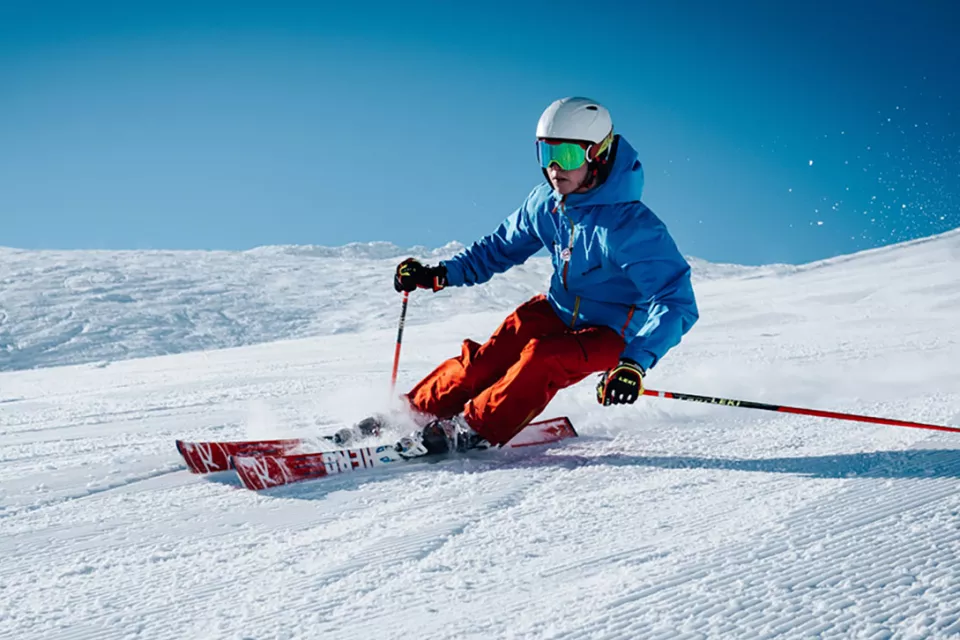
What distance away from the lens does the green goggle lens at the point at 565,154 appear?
347 centimetres

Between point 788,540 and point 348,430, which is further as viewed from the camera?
point 348,430

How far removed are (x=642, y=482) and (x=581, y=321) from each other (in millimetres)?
1169

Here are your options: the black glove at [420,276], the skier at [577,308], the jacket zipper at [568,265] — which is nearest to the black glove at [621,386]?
the skier at [577,308]

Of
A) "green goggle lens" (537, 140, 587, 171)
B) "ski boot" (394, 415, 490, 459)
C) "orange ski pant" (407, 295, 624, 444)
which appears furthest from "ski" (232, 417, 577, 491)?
"green goggle lens" (537, 140, 587, 171)

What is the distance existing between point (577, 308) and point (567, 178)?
2.15 ft

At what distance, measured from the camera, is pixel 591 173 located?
3.55 metres

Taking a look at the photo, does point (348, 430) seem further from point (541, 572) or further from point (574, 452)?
point (541, 572)

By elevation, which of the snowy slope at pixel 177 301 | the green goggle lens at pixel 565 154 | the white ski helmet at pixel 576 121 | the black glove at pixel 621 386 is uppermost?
the snowy slope at pixel 177 301

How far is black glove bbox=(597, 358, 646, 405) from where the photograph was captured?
115 inches

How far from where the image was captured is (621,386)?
2.93 metres

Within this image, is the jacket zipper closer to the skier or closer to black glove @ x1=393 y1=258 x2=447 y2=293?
the skier

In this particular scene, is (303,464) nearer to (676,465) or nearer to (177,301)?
(676,465)

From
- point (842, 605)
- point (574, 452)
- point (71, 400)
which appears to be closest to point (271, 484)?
point (574, 452)

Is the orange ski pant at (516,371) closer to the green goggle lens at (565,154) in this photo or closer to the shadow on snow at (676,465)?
the shadow on snow at (676,465)
